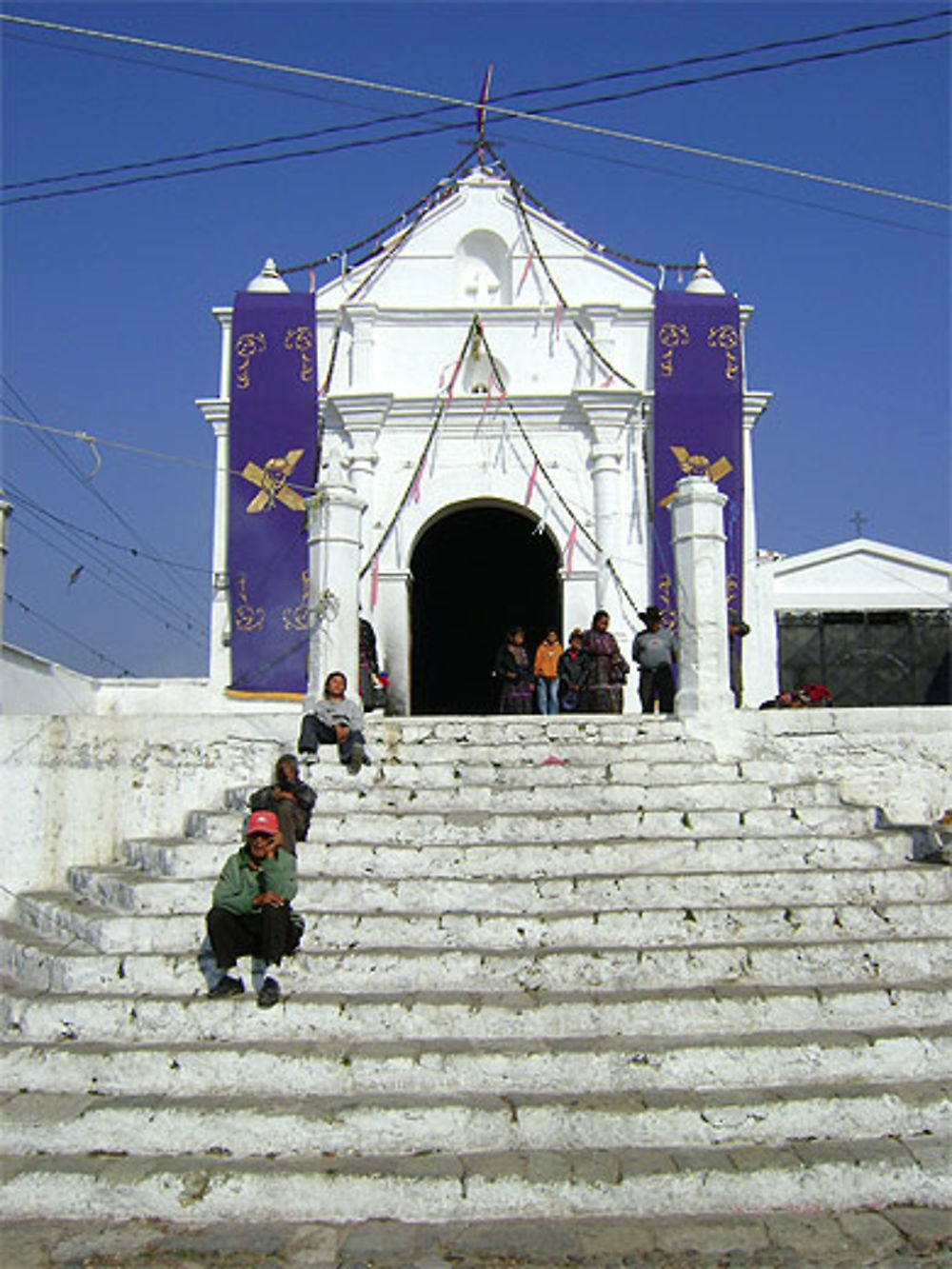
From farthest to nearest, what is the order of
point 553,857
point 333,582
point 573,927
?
point 333,582
point 553,857
point 573,927

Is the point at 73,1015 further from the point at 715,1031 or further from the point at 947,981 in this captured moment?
the point at 947,981

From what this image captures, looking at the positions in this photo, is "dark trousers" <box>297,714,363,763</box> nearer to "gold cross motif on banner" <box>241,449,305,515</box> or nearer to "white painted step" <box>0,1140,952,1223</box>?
"white painted step" <box>0,1140,952,1223</box>

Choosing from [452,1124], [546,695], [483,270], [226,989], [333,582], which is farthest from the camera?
[483,270]

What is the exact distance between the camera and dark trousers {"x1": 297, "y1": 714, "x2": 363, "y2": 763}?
812cm

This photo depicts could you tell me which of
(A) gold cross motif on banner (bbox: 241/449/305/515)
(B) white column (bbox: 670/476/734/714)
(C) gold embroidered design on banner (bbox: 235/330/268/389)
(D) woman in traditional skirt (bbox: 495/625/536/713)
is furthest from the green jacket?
(C) gold embroidered design on banner (bbox: 235/330/268/389)

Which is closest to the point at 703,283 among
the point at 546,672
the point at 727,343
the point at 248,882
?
the point at 727,343

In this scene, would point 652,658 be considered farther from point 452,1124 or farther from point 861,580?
point 861,580

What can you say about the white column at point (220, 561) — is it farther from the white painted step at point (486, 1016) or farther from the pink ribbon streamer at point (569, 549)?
the white painted step at point (486, 1016)

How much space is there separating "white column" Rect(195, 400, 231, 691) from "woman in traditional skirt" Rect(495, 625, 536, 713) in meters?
4.09

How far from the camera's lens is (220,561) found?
14.8m

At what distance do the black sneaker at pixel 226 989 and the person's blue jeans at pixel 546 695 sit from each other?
669cm

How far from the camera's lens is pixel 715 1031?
5547mm

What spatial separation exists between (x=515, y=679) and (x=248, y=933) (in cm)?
654

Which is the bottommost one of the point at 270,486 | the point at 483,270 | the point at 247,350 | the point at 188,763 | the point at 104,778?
the point at 104,778
